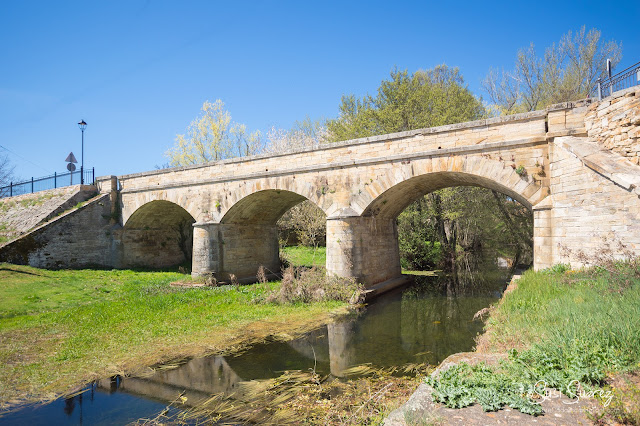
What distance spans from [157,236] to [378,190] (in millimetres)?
13865

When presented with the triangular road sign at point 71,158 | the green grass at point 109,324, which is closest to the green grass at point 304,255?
the green grass at point 109,324

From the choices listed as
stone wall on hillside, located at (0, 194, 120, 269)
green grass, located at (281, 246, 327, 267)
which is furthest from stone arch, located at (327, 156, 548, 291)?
stone wall on hillside, located at (0, 194, 120, 269)

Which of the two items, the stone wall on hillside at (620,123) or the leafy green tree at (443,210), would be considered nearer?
the stone wall on hillside at (620,123)

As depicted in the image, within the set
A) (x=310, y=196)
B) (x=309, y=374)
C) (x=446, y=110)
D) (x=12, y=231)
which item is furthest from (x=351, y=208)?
(x=12, y=231)

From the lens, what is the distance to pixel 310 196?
41.7ft

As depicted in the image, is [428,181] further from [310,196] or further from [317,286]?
[317,286]

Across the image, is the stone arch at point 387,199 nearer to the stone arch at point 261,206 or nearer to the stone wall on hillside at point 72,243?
the stone arch at point 261,206

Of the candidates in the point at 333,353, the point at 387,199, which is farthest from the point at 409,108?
the point at 333,353

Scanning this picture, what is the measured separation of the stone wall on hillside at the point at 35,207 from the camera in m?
17.2

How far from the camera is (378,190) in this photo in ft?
37.7

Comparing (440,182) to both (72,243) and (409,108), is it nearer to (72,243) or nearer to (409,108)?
(409,108)

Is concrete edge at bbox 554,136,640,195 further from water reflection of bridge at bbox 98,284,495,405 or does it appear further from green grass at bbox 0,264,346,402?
green grass at bbox 0,264,346,402

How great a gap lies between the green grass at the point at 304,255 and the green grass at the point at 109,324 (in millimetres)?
6867

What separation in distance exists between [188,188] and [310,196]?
6.18 metres
